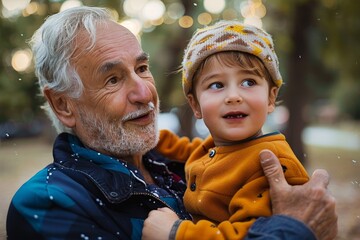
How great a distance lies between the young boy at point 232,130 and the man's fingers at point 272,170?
54 mm

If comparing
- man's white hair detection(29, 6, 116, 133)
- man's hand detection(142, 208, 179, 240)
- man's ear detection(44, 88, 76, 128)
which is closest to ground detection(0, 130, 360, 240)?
man's ear detection(44, 88, 76, 128)

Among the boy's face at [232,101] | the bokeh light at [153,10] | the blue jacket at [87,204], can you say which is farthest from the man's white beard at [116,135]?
the bokeh light at [153,10]

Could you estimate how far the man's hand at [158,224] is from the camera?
6.73 ft

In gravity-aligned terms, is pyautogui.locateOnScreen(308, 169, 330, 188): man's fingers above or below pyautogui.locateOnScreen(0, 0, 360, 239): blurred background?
above

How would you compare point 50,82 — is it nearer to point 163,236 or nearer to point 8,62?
point 163,236

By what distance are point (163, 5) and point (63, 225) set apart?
9107mm

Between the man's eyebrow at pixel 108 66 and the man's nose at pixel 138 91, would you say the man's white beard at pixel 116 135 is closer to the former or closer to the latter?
the man's nose at pixel 138 91

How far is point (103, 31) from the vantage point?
8.50 ft

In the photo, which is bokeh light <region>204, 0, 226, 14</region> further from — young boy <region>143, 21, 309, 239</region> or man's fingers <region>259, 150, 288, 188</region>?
man's fingers <region>259, 150, 288, 188</region>

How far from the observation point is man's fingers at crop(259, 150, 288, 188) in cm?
200

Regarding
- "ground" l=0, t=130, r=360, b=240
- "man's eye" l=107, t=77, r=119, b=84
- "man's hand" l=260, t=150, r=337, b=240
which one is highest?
"man's eye" l=107, t=77, r=119, b=84

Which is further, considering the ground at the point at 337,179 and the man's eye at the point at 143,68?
the ground at the point at 337,179

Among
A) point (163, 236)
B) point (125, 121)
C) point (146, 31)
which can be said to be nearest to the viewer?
point (163, 236)

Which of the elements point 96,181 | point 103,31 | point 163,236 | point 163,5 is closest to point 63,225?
point 96,181
